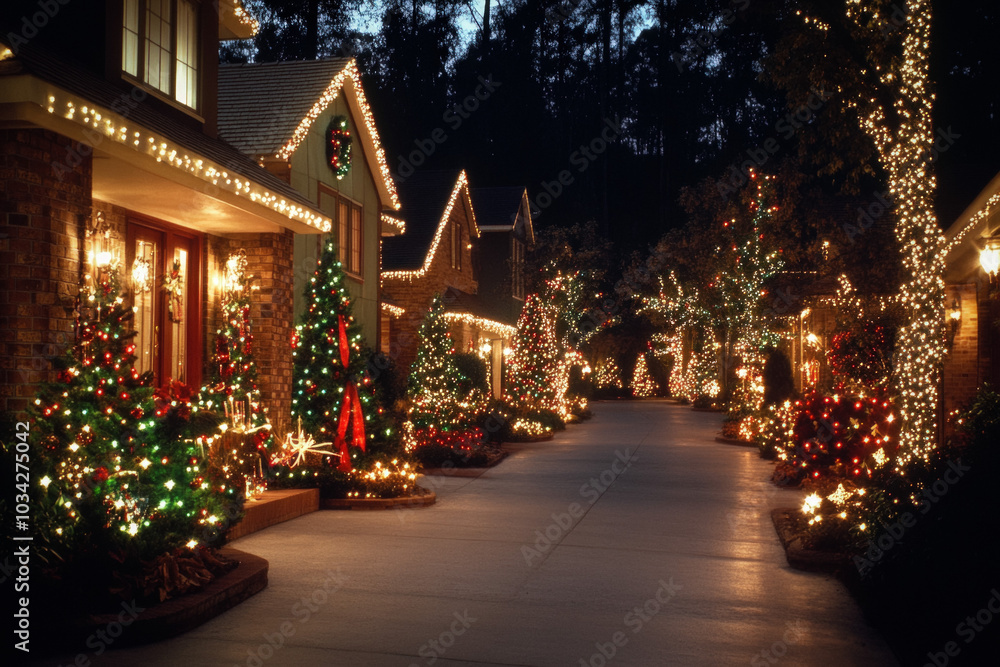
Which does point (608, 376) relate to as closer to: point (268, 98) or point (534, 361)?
point (534, 361)

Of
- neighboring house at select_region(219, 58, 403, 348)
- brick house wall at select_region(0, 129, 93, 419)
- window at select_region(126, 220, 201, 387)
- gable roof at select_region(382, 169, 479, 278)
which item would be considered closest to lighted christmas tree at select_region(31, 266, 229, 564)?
brick house wall at select_region(0, 129, 93, 419)

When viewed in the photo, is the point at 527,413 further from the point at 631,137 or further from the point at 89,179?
the point at 631,137

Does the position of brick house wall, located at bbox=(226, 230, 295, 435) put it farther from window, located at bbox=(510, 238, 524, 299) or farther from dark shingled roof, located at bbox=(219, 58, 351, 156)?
window, located at bbox=(510, 238, 524, 299)

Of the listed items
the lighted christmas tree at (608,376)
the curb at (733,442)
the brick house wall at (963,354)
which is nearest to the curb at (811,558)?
the brick house wall at (963,354)

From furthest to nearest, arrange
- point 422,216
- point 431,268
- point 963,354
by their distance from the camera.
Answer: point 422,216
point 431,268
point 963,354

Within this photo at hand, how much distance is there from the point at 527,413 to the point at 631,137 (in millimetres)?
35509

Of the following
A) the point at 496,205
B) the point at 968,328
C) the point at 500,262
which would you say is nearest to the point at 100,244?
the point at 968,328

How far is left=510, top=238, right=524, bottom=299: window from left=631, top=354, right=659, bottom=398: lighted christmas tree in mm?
19200

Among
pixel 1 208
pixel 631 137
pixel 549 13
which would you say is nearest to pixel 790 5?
pixel 1 208

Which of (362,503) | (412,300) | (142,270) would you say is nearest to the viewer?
(142,270)

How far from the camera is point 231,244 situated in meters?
12.3

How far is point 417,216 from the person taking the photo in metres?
28.6

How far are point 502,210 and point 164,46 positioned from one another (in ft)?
87.3

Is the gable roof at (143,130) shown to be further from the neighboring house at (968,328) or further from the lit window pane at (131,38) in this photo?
the neighboring house at (968,328)
